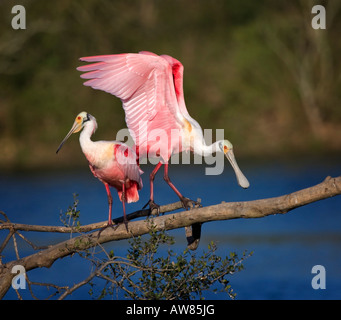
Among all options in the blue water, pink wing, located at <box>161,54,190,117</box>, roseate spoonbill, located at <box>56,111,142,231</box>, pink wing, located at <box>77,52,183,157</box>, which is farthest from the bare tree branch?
the blue water

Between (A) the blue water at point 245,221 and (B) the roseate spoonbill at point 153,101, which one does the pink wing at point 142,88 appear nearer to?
(B) the roseate spoonbill at point 153,101

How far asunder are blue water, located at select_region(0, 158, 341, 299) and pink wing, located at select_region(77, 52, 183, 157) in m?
3.02

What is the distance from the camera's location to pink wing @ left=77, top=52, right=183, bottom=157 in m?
7.47

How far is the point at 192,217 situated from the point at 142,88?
2.37 m

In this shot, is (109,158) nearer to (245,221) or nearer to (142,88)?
(142,88)

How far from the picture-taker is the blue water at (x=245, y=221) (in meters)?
11.4

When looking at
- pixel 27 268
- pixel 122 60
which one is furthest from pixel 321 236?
pixel 27 268

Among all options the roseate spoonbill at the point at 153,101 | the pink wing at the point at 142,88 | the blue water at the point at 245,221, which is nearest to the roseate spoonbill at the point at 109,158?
the roseate spoonbill at the point at 153,101

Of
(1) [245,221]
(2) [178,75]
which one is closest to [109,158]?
(2) [178,75]

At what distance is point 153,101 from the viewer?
8.02 meters

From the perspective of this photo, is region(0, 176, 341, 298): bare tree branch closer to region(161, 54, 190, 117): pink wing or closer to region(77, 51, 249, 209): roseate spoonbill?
region(77, 51, 249, 209): roseate spoonbill

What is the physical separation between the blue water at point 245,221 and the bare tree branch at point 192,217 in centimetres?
417

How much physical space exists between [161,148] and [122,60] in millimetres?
1082
